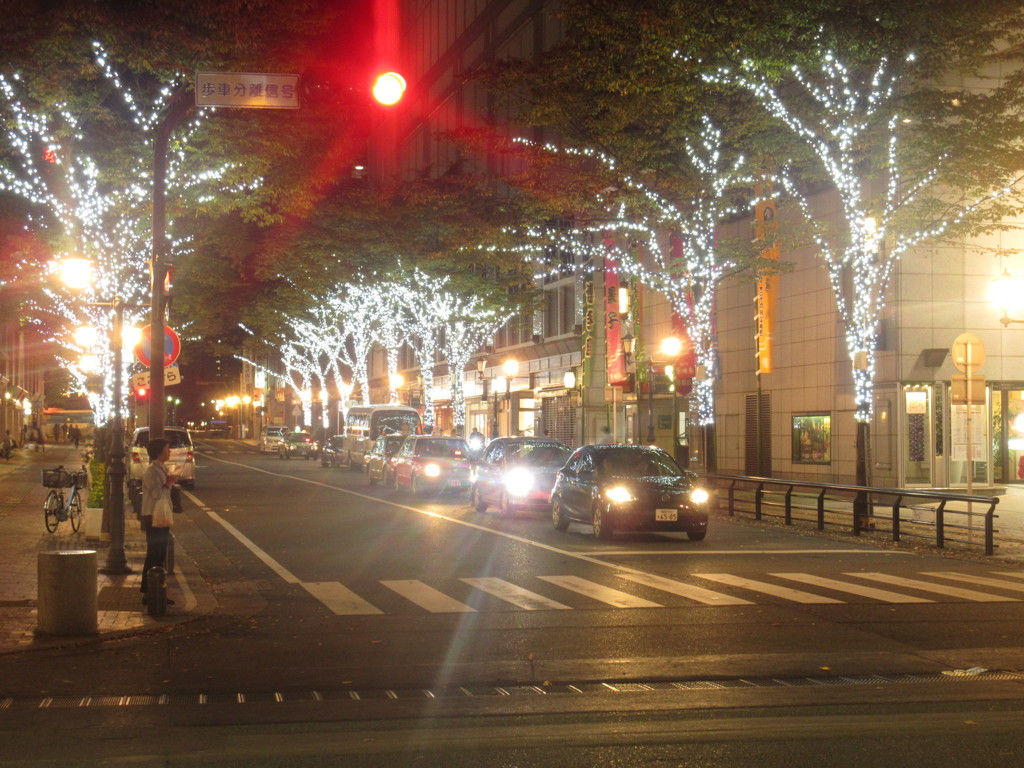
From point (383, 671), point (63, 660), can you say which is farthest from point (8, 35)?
point (383, 671)

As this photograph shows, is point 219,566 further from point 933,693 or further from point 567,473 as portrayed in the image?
point 933,693

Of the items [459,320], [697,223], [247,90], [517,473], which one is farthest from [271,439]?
[247,90]

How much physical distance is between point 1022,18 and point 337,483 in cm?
2629

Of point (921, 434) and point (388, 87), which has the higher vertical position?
point (388, 87)

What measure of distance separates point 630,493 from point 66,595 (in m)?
10.6

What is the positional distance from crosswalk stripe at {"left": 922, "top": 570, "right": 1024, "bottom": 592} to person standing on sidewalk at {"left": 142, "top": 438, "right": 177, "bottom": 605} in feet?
32.9

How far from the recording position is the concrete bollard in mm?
10578

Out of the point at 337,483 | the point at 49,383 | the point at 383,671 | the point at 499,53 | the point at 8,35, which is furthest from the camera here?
the point at 49,383

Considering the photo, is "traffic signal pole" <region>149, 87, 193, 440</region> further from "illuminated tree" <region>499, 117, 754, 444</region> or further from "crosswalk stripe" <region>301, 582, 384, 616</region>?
"illuminated tree" <region>499, 117, 754, 444</region>

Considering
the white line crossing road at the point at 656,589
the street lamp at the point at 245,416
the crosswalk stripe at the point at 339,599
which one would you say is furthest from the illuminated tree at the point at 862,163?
the street lamp at the point at 245,416

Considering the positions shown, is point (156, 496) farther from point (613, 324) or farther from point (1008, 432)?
point (613, 324)

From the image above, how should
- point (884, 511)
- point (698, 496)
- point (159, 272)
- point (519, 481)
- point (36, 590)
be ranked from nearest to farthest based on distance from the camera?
1. point (36, 590)
2. point (159, 272)
3. point (698, 496)
4. point (519, 481)
5. point (884, 511)

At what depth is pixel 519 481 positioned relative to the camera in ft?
79.8

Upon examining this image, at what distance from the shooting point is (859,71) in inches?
865
